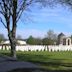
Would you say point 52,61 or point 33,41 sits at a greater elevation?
point 33,41

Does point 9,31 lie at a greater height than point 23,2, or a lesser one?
lesser

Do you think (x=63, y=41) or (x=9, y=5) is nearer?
(x=9, y=5)

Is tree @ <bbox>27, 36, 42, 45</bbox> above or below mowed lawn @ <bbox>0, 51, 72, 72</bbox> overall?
above

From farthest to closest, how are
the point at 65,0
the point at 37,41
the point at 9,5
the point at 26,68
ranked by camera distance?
the point at 37,41 → the point at 9,5 → the point at 65,0 → the point at 26,68

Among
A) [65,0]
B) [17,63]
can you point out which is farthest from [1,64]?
[65,0]

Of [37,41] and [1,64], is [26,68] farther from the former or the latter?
[37,41]

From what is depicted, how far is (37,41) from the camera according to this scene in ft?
518

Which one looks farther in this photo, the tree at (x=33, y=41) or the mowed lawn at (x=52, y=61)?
the tree at (x=33, y=41)

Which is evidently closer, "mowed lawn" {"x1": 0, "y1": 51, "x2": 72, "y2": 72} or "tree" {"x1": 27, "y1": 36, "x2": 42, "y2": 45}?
"mowed lawn" {"x1": 0, "y1": 51, "x2": 72, "y2": 72}

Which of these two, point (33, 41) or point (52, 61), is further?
point (33, 41)

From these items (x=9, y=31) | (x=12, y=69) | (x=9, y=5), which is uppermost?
(x=9, y=5)

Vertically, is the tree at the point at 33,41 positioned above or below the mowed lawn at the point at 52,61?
above

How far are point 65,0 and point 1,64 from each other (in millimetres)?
16109

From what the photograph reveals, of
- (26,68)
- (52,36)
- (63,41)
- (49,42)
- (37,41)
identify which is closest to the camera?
(26,68)
